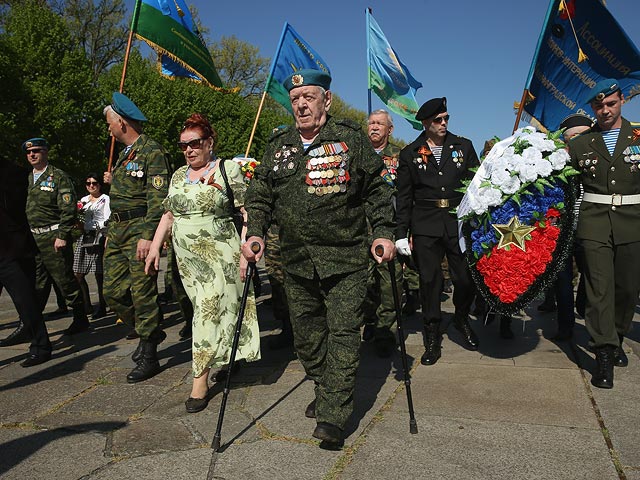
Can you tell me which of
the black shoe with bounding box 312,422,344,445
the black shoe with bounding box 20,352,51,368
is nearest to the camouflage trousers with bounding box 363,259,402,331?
the black shoe with bounding box 312,422,344,445

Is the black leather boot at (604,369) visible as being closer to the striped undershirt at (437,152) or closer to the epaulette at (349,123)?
the striped undershirt at (437,152)

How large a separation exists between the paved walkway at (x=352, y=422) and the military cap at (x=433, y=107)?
6.97ft

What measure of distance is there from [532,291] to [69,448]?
3361mm

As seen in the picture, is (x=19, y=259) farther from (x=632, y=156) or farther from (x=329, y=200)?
(x=632, y=156)

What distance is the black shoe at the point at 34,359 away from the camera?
5320 mm

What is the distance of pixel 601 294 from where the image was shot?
14.5 ft

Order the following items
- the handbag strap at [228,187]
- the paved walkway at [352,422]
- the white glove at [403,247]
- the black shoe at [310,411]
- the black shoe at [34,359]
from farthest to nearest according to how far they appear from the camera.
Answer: the black shoe at [34,359] → the white glove at [403,247] → the handbag strap at [228,187] → the black shoe at [310,411] → the paved walkway at [352,422]

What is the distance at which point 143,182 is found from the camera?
503cm

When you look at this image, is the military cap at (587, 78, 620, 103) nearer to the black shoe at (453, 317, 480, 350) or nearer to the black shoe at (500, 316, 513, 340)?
the black shoe at (453, 317, 480, 350)

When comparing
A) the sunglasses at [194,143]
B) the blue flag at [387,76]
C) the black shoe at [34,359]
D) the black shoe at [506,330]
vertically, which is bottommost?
the black shoe at [506,330]

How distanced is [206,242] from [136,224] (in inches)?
40.9

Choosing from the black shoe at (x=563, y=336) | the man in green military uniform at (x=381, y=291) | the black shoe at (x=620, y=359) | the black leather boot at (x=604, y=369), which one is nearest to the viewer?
the black leather boot at (x=604, y=369)

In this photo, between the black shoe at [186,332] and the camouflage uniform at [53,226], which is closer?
the black shoe at [186,332]

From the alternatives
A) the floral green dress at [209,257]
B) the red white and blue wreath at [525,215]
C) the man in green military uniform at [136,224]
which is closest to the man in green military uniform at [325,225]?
the floral green dress at [209,257]
